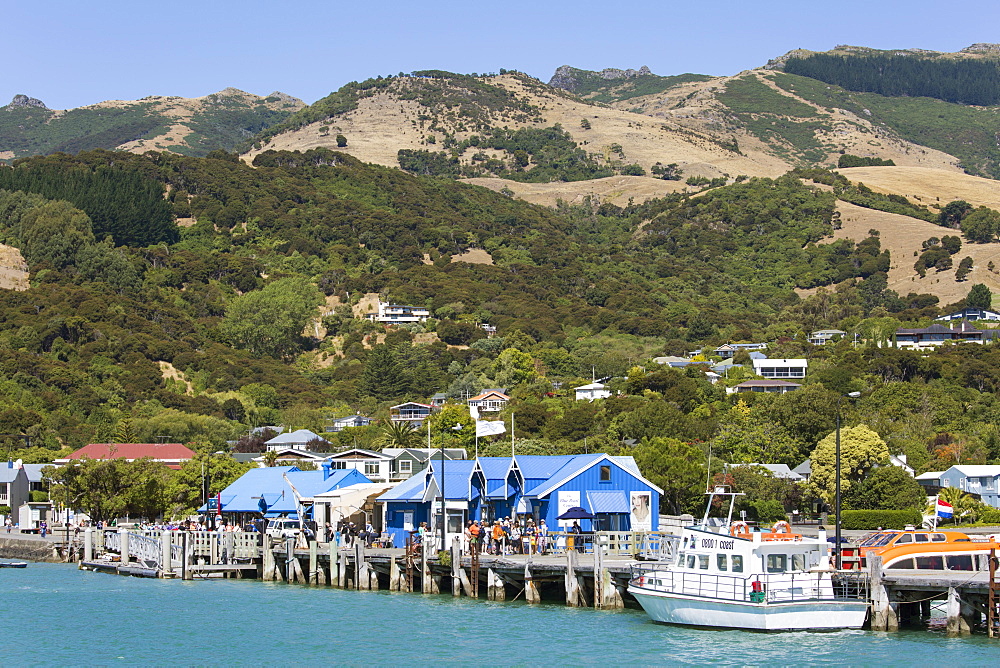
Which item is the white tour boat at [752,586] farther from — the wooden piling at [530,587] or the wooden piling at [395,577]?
the wooden piling at [395,577]

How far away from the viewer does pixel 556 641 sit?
3769 centimetres

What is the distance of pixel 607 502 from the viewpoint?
5306 cm

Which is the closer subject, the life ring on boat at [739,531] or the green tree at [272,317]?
the life ring on boat at [739,531]

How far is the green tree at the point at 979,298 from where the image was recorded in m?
170

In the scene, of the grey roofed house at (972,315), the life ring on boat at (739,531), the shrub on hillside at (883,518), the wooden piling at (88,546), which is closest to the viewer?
the life ring on boat at (739,531)

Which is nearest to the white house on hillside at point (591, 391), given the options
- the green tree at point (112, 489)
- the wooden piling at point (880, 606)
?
the green tree at point (112, 489)

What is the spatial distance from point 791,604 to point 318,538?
26495 mm

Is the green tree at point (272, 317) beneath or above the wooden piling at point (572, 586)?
above

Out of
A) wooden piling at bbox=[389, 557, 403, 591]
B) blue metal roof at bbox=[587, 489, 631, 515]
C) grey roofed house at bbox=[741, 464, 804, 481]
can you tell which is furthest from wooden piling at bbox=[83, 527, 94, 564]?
grey roofed house at bbox=[741, 464, 804, 481]

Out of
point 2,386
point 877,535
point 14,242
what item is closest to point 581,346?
point 2,386

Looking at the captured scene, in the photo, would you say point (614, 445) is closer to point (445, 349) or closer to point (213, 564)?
point (213, 564)

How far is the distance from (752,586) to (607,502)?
16.0 meters

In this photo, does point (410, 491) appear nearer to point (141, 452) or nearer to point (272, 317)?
point (141, 452)

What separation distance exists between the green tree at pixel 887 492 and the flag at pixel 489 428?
33.7 metres
